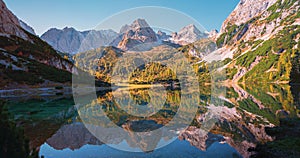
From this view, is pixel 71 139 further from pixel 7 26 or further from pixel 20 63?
pixel 7 26

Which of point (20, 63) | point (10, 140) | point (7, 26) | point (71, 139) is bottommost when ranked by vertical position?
point (71, 139)

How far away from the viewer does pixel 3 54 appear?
78125 millimetres

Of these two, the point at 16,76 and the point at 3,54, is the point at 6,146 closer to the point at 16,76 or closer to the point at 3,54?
the point at 16,76

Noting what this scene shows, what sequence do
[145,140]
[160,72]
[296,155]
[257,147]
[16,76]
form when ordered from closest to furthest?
[296,155], [257,147], [145,140], [16,76], [160,72]

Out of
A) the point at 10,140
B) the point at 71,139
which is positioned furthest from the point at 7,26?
the point at 10,140

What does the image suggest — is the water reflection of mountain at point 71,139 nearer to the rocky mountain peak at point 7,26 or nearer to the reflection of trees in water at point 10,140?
the reflection of trees in water at point 10,140

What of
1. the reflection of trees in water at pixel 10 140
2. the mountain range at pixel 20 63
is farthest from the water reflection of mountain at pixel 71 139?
the mountain range at pixel 20 63

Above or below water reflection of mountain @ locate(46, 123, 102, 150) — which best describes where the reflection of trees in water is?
above

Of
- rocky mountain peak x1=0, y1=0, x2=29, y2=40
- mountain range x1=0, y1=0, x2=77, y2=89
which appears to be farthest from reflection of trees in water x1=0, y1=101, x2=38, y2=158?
rocky mountain peak x1=0, y1=0, x2=29, y2=40

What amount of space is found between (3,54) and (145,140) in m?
80.1

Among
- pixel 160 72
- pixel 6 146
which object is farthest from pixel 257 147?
pixel 160 72

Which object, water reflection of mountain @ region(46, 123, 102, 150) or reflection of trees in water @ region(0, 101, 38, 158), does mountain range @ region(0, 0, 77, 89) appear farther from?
reflection of trees in water @ region(0, 101, 38, 158)

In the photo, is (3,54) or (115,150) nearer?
(115,150)

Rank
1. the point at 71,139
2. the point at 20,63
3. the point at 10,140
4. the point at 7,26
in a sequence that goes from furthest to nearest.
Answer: the point at 7,26
the point at 20,63
the point at 71,139
the point at 10,140
